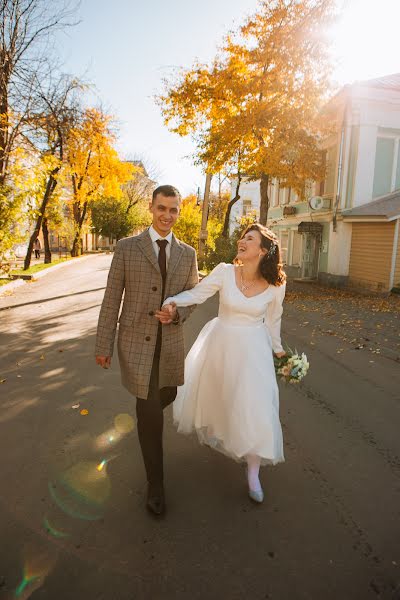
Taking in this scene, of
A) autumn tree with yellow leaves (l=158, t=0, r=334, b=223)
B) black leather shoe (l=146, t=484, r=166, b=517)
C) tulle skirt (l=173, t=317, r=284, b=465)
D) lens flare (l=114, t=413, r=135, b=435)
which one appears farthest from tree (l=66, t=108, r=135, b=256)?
black leather shoe (l=146, t=484, r=166, b=517)

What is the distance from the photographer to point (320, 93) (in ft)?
49.3

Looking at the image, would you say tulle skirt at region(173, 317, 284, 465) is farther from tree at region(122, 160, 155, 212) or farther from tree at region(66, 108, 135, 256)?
tree at region(122, 160, 155, 212)

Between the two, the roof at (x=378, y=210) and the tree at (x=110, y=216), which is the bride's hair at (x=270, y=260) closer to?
the roof at (x=378, y=210)

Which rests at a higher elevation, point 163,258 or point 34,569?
point 163,258

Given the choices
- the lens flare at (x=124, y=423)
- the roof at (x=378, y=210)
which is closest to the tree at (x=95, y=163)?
the roof at (x=378, y=210)

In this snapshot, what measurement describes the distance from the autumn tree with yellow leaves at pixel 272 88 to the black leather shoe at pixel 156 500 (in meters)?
13.7

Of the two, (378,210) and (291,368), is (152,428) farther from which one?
(378,210)

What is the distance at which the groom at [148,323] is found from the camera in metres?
3.10

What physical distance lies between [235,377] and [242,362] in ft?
0.46

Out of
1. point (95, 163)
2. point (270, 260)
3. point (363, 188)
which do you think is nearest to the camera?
point (270, 260)

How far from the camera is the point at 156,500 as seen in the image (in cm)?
300

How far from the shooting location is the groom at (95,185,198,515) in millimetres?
3102

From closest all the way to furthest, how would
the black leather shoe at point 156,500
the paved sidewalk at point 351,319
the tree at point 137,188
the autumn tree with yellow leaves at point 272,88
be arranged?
the black leather shoe at point 156,500
the paved sidewalk at point 351,319
the autumn tree with yellow leaves at point 272,88
the tree at point 137,188

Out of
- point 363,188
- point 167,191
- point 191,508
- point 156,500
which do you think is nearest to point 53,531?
point 156,500
